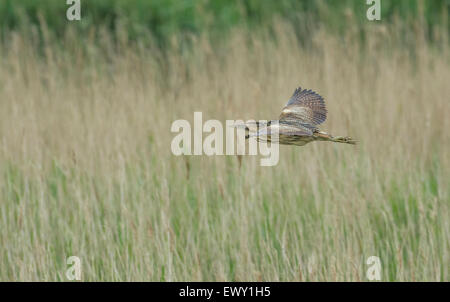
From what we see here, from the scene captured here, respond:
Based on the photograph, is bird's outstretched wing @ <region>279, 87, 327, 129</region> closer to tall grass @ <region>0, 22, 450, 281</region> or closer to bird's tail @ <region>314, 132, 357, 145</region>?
bird's tail @ <region>314, 132, 357, 145</region>

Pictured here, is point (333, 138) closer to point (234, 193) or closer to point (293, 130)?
point (293, 130)

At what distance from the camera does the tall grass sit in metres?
3.11

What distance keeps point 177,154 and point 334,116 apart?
97cm

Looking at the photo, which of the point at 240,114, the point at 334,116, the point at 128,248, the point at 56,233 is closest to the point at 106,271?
the point at 128,248

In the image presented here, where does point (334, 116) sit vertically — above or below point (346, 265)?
above

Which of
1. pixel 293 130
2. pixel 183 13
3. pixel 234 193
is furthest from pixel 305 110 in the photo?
pixel 183 13

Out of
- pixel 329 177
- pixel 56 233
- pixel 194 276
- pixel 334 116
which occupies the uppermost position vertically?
pixel 334 116

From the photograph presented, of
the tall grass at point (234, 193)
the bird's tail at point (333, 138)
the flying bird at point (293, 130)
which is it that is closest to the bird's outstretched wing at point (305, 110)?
the flying bird at point (293, 130)

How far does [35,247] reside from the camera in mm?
3250

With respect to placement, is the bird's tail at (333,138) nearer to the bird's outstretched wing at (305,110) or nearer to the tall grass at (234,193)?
the bird's outstretched wing at (305,110)

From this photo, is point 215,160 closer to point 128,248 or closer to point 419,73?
point 128,248

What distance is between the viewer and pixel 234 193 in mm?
3596

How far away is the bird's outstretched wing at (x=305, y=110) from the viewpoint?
1569mm

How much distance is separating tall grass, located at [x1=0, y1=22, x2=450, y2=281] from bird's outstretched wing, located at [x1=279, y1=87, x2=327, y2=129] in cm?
107
